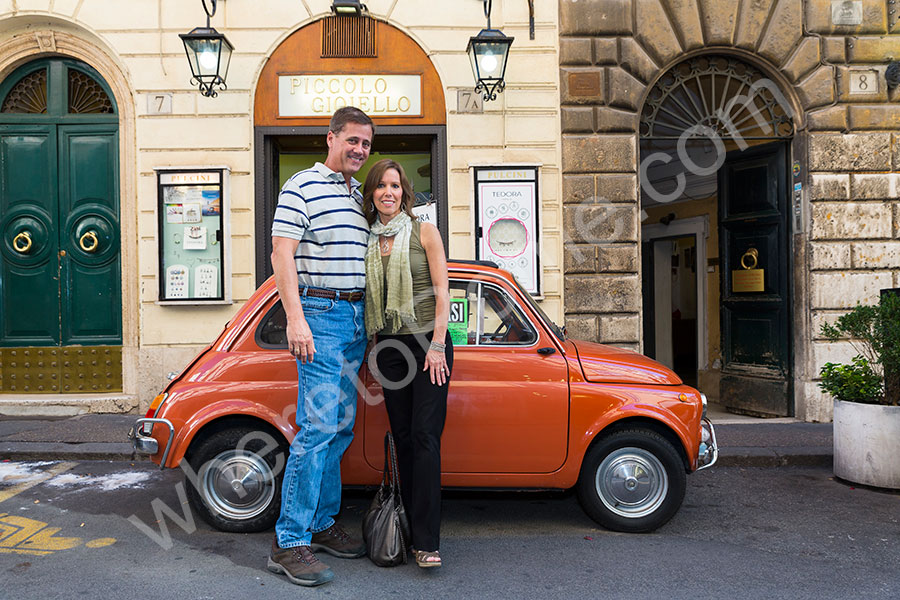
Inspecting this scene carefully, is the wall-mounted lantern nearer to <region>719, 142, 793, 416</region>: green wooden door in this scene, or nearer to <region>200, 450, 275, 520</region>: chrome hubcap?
<region>719, 142, 793, 416</region>: green wooden door

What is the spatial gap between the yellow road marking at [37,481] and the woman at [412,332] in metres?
3.31

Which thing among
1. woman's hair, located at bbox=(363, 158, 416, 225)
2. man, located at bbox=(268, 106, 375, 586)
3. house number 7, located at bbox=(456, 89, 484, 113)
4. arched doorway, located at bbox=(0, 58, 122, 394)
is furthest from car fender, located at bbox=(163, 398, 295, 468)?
house number 7, located at bbox=(456, 89, 484, 113)

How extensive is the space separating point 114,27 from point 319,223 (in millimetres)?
6293

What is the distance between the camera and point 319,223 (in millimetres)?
3498

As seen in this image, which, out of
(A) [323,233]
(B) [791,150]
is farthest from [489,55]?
(A) [323,233]

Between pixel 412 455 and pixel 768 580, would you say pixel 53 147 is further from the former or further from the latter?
pixel 768 580

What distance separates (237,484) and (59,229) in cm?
582

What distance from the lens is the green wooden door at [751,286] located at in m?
8.15

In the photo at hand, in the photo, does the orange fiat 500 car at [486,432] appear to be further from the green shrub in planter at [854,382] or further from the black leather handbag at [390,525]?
the green shrub in planter at [854,382]

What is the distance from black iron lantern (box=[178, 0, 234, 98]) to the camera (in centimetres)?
741

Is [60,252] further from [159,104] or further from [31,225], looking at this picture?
[159,104]

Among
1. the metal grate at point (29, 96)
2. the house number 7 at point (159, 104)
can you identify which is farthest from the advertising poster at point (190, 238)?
the metal grate at point (29, 96)

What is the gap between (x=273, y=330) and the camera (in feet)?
13.8

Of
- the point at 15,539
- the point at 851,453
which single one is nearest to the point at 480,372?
the point at 15,539
